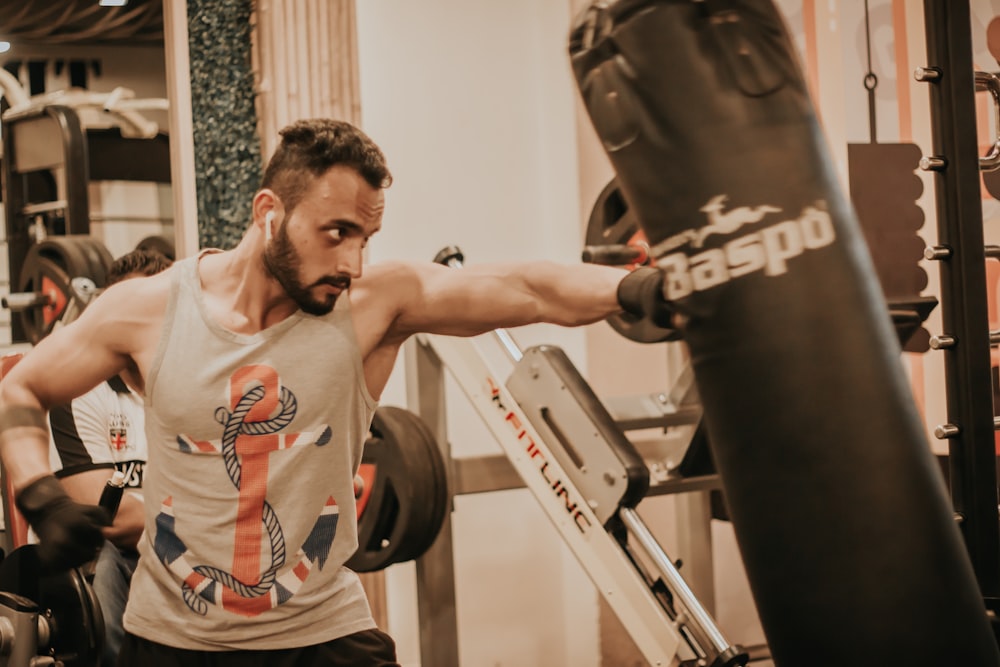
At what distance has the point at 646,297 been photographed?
159 cm

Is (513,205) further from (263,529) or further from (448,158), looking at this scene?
(263,529)

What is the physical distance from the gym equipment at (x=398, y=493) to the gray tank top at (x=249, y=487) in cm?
133

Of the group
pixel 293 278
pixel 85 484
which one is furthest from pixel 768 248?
pixel 85 484

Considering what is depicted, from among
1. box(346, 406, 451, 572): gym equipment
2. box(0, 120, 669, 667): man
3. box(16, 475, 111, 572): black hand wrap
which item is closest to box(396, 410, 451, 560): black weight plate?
box(346, 406, 451, 572): gym equipment

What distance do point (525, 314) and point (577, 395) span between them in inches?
42.0

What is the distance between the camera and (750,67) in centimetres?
127

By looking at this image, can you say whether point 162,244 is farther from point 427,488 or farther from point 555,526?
point 555,526

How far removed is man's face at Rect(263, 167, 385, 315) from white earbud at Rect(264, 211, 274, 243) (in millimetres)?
31

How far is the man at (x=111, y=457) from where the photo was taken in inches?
114

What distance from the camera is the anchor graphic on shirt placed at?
1.80 meters

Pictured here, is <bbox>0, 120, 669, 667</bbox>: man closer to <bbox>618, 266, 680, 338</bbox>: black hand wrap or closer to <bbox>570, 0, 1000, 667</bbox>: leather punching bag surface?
<bbox>618, 266, 680, 338</bbox>: black hand wrap

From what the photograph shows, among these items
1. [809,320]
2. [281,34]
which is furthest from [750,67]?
[281,34]

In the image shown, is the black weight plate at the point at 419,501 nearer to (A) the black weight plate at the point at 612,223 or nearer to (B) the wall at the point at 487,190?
(A) the black weight plate at the point at 612,223

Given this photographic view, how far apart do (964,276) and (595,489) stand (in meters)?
1.10
